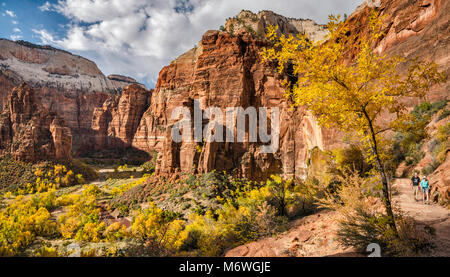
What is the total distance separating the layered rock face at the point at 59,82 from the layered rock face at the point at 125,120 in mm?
5423

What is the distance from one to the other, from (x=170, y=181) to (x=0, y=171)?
145ft

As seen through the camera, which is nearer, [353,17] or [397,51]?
[397,51]

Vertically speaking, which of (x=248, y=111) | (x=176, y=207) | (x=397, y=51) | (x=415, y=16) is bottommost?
(x=176, y=207)

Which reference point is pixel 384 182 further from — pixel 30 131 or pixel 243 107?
pixel 30 131

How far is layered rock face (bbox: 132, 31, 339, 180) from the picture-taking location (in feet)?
79.5

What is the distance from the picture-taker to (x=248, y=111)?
27.2m

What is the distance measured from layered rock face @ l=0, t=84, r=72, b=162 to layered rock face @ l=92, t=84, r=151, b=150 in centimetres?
2764

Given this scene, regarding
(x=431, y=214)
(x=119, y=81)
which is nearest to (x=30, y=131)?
(x=431, y=214)

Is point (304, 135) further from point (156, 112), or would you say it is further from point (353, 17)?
point (156, 112)

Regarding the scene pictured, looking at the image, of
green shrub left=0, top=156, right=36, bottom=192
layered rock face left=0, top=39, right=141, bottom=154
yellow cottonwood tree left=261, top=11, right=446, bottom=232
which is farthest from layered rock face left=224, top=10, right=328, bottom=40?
layered rock face left=0, top=39, right=141, bottom=154

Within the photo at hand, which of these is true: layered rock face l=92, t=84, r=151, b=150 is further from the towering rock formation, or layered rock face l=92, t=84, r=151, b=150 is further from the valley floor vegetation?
the towering rock formation

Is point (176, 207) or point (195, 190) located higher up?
point (195, 190)

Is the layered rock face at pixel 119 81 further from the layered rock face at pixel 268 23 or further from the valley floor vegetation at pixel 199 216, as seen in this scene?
the valley floor vegetation at pixel 199 216
